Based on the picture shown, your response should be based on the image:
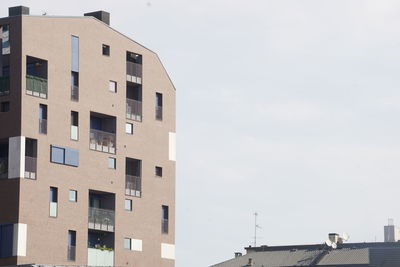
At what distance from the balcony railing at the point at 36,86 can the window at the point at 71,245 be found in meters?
10.5

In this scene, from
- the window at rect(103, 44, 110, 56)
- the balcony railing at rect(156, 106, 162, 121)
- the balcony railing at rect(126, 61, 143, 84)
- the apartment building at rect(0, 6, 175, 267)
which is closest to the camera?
the apartment building at rect(0, 6, 175, 267)

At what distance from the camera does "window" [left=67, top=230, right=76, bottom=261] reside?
95875 millimetres

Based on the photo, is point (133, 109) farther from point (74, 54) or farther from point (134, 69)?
point (74, 54)

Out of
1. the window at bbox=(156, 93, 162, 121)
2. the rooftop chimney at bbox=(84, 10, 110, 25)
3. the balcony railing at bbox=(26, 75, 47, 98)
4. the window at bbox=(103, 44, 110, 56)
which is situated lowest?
the balcony railing at bbox=(26, 75, 47, 98)

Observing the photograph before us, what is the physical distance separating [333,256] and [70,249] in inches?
1602

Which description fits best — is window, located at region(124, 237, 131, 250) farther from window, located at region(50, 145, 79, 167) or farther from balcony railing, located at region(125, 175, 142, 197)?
window, located at region(50, 145, 79, 167)

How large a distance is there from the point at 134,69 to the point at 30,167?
586 inches

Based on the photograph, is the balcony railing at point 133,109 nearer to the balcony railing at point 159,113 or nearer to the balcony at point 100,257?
the balcony railing at point 159,113

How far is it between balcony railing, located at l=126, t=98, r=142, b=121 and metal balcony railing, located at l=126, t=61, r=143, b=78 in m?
2.18

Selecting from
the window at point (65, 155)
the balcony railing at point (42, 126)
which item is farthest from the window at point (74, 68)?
the window at point (65, 155)

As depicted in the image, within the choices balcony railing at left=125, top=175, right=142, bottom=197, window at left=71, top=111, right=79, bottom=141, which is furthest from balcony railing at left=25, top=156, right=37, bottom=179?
balcony railing at left=125, top=175, right=142, bottom=197

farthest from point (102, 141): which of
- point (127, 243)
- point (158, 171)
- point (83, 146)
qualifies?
point (127, 243)

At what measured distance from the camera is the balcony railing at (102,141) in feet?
327

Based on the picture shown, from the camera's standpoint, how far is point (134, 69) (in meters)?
104
